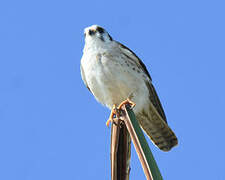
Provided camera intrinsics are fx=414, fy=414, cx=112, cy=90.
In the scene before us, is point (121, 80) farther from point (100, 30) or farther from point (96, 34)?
point (100, 30)

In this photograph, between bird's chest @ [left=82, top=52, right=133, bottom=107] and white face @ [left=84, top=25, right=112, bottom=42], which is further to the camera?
white face @ [left=84, top=25, right=112, bottom=42]

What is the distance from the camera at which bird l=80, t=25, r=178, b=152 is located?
5035mm

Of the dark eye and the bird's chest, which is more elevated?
the dark eye

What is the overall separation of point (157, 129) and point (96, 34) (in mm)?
1492

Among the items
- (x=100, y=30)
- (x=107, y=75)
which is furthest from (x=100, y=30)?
(x=107, y=75)

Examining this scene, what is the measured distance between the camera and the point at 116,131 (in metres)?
2.12

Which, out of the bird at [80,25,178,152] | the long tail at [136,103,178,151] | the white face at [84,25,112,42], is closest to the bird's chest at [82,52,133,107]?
the bird at [80,25,178,152]

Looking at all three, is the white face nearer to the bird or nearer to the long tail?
the bird

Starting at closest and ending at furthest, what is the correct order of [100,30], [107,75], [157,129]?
[107,75], [157,129], [100,30]

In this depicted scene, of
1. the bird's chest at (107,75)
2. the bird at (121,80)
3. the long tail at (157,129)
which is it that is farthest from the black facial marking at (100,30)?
the long tail at (157,129)

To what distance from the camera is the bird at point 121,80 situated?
5035 millimetres

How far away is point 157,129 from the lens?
546 cm

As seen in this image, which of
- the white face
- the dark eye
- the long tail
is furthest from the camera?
the dark eye

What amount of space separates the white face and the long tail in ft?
3.55
